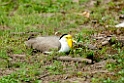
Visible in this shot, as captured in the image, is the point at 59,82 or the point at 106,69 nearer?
the point at 59,82

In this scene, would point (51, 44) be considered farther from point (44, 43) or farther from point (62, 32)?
point (62, 32)

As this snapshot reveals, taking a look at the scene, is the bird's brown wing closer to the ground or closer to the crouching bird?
the crouching bird

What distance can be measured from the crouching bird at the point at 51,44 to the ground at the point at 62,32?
0.13 meters

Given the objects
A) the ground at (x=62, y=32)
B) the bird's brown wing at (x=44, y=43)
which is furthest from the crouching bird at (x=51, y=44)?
the ground at (x=62, y=32)

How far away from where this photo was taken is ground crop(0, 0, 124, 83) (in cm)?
815

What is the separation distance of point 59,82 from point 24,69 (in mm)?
777

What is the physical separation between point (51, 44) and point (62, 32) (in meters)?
1.69

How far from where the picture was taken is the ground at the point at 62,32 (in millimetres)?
8148

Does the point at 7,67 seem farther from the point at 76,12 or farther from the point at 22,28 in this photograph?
the point at 76,12

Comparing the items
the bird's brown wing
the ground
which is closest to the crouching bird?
the bird's brown wing

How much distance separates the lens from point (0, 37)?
33.9 feet

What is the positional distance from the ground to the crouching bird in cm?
13

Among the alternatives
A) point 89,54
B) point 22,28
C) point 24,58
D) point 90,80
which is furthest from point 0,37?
point 90,80

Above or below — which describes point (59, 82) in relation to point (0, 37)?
below
